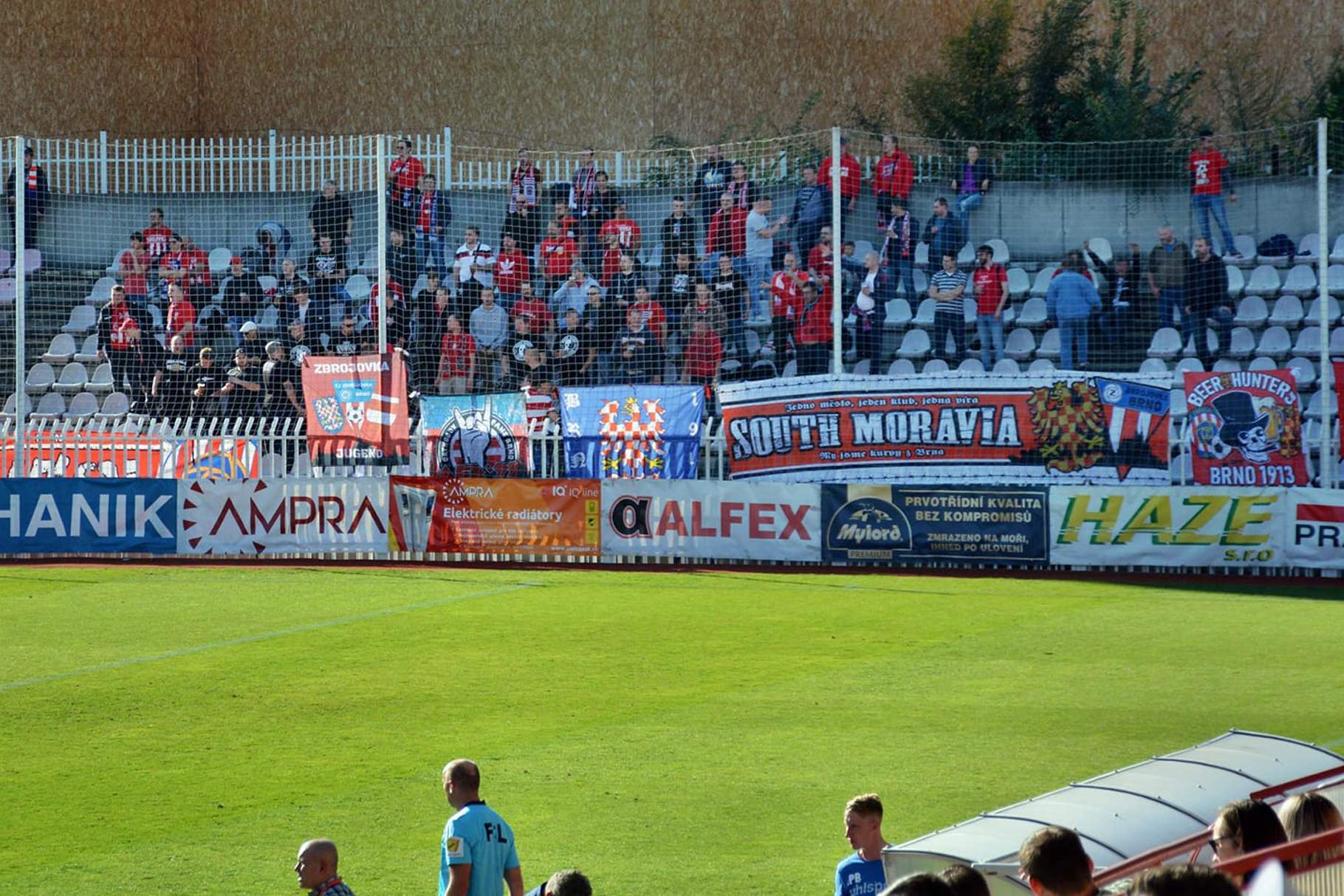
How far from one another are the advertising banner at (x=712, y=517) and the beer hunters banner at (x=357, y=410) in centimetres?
296

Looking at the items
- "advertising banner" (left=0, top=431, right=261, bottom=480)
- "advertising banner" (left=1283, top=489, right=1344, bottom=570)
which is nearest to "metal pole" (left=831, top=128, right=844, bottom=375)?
"advertising banner" (left=1283, top=489, right=1344, bottom=570)

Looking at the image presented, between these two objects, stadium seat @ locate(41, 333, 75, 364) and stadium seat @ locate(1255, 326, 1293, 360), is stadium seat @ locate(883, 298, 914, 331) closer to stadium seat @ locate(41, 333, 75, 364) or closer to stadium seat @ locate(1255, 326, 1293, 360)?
stadium seat @ locate(1255, 326, 1293, 360)

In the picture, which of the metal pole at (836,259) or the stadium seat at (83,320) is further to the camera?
the stadium seat at (83,320)

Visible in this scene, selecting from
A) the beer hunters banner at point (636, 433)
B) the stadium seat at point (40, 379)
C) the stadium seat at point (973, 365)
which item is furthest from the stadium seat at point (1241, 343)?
the stadium seat at point (40, 379)

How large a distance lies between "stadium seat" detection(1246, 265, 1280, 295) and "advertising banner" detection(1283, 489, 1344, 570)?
629 centimetres

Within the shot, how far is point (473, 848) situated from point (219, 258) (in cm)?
2427

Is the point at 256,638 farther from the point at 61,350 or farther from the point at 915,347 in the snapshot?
the point at 61,350

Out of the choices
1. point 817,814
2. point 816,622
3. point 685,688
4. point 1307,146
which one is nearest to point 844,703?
point 685,688

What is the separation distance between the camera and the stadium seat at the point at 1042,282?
26.0 metres

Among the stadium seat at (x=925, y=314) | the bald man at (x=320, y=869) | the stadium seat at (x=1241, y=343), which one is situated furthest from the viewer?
the stadium seat at (x=925, y=314)

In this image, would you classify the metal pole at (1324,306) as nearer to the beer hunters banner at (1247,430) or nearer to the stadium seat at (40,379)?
the beer hunters banner at (1247,430)

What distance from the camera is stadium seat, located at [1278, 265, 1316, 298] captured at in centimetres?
2525

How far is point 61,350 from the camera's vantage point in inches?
1102

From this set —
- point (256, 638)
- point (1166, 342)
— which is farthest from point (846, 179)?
point (256, 638)
